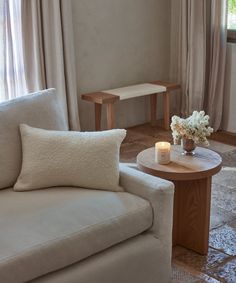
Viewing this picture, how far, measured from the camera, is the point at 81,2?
4453 millimetres

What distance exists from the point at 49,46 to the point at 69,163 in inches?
84.0

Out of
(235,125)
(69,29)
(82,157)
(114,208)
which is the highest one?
(69,29)

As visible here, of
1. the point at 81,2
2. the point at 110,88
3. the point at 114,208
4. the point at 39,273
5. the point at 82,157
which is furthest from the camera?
the point at 110,88

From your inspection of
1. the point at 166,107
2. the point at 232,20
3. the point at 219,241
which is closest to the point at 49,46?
the point at 166,107

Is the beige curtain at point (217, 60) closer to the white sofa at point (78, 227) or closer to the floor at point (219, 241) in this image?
the floor at point (219, 241)

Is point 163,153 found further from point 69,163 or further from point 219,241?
point 219,241

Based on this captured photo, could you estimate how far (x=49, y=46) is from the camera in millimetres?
4191

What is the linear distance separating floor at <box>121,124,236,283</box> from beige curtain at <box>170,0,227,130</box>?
28.3 inches

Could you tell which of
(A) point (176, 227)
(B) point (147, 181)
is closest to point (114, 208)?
(B) point (147, 181)

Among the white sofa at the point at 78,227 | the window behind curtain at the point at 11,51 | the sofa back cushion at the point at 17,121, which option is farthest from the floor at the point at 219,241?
the window behind curtain at the point at 11,51

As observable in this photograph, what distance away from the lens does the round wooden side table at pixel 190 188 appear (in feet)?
8.05

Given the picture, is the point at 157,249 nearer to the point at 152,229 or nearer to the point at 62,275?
the point at 152,229

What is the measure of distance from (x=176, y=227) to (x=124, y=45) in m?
2.65

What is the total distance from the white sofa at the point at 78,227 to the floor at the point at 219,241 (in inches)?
8.8
